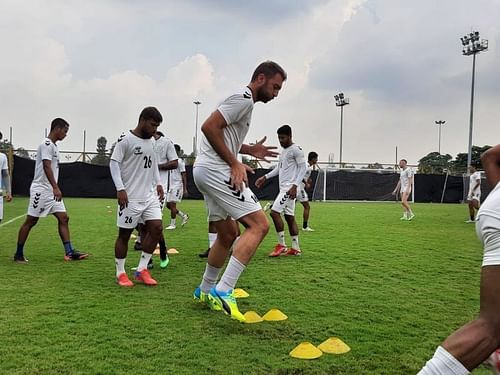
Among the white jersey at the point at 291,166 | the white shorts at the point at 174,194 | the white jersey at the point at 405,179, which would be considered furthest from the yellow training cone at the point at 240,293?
the white jersey at the point at 405,179

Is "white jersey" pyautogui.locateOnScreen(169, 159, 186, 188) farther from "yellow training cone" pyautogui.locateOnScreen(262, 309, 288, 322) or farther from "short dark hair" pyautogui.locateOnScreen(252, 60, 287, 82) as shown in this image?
"yellow training cone" pyautogui.locateOnScreen(262, 309, 288, 322)

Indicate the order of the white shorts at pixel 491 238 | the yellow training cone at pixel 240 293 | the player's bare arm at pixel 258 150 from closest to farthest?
the white shorts at pixel 491 238 → the player's bare arm at pixel 258 150 → the yellow training cone at pixel 240 293

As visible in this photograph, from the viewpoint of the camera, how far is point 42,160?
7023mm

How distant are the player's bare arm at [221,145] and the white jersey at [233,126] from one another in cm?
7

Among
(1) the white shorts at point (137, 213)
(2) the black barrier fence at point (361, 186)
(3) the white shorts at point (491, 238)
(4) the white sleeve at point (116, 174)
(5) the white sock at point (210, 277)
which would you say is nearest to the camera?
(3) the white shorts at point (491, 238)

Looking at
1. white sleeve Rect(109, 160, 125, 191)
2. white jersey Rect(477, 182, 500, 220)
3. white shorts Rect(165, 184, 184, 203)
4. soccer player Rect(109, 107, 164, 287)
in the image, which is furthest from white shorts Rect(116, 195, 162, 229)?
white shorts Rect(165, 184, 184, 203)

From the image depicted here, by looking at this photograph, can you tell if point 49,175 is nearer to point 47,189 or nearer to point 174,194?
point 47,189

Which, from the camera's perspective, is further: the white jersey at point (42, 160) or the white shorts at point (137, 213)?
the white jersey at point (42, 160)

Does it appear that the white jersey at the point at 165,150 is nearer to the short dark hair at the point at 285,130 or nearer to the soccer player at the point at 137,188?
the short dark hair at the point at 285,130

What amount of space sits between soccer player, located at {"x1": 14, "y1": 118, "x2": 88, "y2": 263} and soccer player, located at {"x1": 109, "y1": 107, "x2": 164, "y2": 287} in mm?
1798

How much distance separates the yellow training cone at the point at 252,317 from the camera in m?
4.14

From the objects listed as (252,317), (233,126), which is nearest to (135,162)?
(233,126)

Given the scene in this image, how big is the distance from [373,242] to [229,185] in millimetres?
6386

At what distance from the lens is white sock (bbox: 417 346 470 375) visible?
238cm
